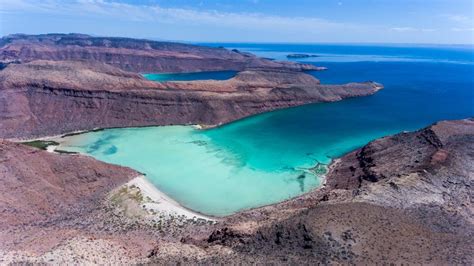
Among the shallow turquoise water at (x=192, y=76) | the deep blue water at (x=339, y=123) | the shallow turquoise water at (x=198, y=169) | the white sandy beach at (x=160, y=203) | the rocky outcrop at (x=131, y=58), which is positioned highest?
the rocky outcrop at (x=131, y=58)

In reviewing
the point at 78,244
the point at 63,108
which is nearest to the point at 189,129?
the point at 63,108

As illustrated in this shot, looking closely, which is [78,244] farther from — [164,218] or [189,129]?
[189,129]

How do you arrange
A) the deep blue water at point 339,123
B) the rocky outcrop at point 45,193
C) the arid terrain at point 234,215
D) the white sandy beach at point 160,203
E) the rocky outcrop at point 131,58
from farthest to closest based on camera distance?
the rocky outcrop at point 131,58 → the deep blue water at point 339,123 → the white sandy beach at point 160,203 → the rocky outcrop at point 45,193 → the arid terrain at point 234,215

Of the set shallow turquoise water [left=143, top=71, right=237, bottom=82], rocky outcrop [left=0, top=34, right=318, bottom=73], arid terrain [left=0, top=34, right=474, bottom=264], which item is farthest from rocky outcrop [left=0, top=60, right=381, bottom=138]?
rocky outcrop [left=0, top=34, right=318, bottom=73]

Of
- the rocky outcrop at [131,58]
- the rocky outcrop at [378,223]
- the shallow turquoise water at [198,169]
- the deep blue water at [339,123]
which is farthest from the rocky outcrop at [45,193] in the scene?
the rocky outcrop at [131,58]

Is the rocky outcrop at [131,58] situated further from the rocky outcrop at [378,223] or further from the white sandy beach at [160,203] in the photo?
the rocky outcrop at [378,223]

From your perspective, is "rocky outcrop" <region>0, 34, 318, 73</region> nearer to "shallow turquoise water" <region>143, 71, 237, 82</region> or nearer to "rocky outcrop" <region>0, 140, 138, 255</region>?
"shallow turquoise water" <region>143, 71, 237, 82</region>
